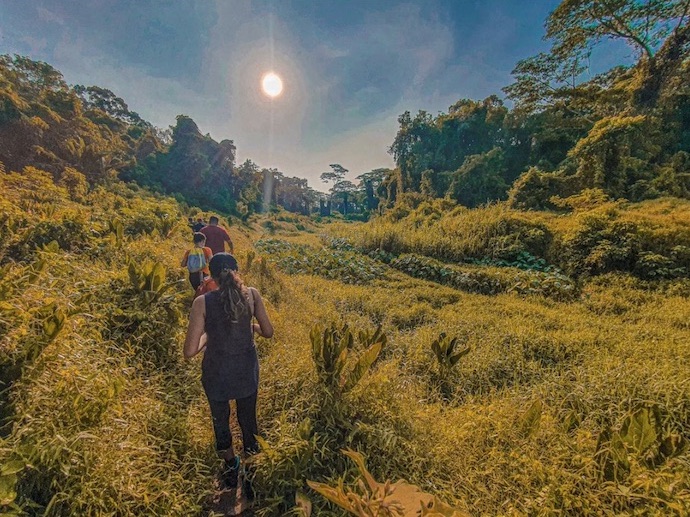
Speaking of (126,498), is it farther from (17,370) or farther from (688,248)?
(688,248)

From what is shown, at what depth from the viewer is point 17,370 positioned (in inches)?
81.6

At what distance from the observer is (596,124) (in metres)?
11.0

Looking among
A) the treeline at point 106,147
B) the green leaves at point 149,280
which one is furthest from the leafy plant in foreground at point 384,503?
the treeline at point 106,147

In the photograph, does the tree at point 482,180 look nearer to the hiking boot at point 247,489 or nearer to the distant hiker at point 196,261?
the distant hiker at point 196,261

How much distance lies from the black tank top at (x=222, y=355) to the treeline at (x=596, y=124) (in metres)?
12.4

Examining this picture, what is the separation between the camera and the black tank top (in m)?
2.00

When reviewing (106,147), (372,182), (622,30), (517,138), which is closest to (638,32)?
(622,30)

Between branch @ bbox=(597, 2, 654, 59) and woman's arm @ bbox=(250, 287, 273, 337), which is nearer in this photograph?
woman's arm @ bbox=(250, 287, 273, 337)

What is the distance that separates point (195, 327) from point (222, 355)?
10.5 inches

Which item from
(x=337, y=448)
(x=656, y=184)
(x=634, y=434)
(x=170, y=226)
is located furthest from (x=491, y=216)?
(x=170, y=226)

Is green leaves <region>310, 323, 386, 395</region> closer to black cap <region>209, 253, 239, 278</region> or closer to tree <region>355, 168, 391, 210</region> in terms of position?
black cap <region>209, 253, 239, 278</region>

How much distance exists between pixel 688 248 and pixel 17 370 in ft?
33.9

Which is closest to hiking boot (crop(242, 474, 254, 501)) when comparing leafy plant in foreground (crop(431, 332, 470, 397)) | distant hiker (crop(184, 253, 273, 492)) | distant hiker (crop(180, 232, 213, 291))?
distant hiker (crop(184, 253, 273, 492))

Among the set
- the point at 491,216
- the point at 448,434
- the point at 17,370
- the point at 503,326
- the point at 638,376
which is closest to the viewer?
the point at 17,370
